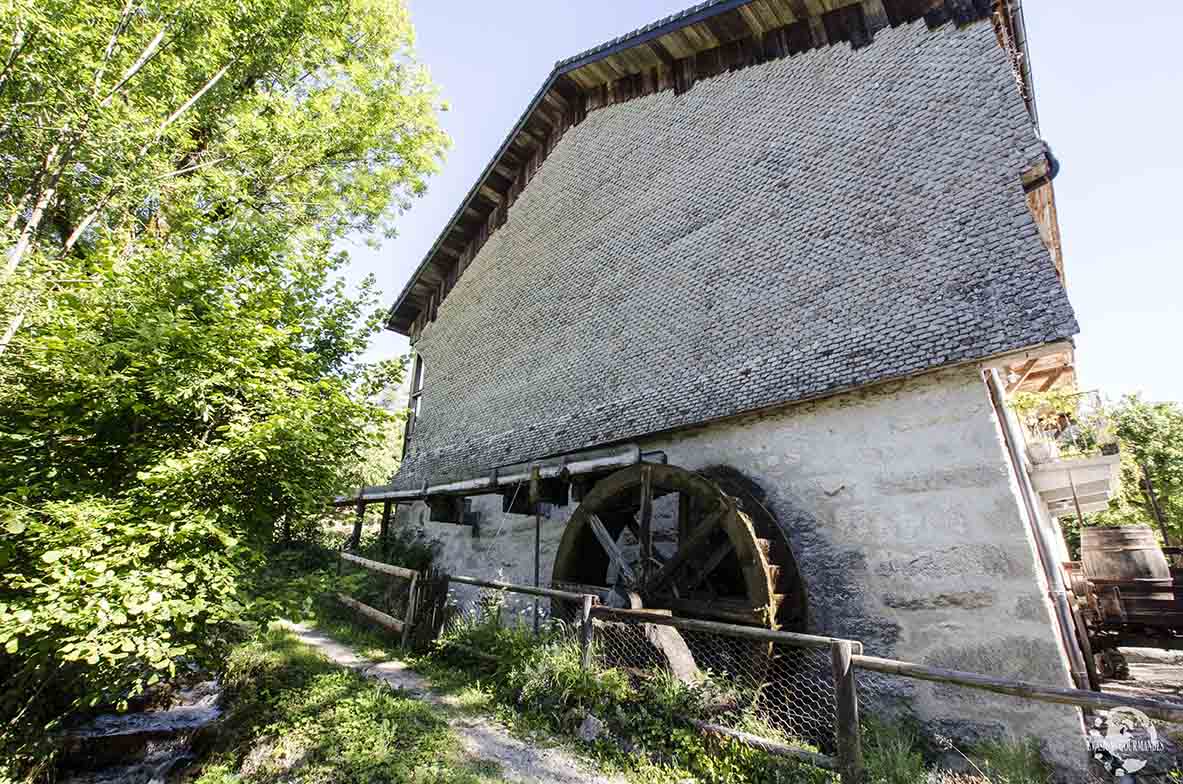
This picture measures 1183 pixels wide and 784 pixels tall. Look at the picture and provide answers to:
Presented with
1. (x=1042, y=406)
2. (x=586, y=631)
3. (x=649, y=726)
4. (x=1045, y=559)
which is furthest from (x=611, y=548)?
(x=1042, y=406)

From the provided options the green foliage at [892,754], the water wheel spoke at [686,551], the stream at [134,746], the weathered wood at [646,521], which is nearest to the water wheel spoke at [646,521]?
the weathered wood at [646,521]

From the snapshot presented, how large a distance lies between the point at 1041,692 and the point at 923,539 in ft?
7.49

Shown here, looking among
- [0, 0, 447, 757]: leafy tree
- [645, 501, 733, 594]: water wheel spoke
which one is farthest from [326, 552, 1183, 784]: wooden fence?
[0, 0, 447, 757]: leafy tree

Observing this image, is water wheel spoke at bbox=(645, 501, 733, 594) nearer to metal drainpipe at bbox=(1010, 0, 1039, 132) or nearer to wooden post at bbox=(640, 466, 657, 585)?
wooden post at bbox=(640, 466, 657, 585)

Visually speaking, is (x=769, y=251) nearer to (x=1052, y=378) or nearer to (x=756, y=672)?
(x=1052, y=378)

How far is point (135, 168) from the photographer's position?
18.6 ft

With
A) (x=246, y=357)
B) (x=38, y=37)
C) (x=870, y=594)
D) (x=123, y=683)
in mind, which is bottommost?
(x=123, y=683)

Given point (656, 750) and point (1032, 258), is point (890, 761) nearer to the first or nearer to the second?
point (656, 750)

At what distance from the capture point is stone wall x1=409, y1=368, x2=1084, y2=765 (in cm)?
394

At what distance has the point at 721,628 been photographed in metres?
3.70

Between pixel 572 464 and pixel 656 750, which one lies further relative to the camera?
pixel 572 464

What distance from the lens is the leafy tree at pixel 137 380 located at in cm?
304

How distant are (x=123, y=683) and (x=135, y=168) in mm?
5313

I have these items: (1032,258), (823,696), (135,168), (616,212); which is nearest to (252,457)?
(135,168)
